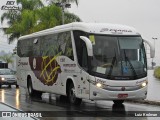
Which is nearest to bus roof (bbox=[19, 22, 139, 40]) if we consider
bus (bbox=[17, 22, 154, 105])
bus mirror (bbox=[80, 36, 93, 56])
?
bus (bbox=[17, 22, 154, 105])

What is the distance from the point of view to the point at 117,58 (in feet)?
52.0

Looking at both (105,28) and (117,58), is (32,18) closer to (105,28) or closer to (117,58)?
(105,28)

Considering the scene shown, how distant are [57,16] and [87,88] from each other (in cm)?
2602

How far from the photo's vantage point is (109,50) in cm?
1602

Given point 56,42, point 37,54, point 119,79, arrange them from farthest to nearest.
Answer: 1. point 37,54
2. point 56,42
3. point 119,79

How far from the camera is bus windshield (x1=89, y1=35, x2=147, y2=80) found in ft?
51.6

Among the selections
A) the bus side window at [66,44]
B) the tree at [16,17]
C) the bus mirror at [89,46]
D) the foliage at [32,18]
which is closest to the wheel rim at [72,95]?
the bus side window at [66,44]

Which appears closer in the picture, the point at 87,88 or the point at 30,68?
the point at 87,88

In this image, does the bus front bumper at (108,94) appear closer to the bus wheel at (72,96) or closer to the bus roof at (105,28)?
the bus wheel at (72,96)

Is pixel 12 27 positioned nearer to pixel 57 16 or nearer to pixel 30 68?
pixel 57 16

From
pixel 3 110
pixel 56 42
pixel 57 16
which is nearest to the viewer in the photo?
pixel 3 110

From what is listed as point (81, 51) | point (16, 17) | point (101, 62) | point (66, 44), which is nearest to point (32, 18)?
point (16, 17)

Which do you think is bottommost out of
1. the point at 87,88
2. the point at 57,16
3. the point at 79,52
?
the point at 87,88

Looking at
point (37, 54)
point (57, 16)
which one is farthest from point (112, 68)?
point (57, 16)
